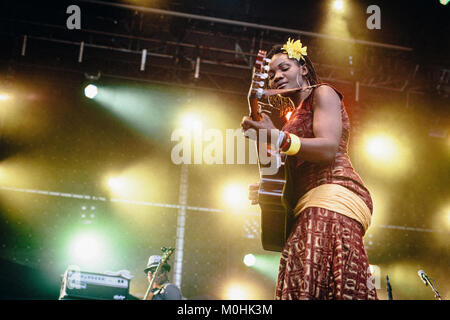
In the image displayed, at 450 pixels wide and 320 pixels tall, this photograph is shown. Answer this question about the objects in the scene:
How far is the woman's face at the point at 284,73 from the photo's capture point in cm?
233

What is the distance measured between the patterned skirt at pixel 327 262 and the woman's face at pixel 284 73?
0.83 meters

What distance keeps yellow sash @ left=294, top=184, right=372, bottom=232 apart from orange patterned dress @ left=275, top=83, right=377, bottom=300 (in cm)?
2

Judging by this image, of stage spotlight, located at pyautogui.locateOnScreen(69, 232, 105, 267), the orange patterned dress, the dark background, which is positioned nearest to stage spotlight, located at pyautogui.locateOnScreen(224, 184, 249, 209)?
the dark background

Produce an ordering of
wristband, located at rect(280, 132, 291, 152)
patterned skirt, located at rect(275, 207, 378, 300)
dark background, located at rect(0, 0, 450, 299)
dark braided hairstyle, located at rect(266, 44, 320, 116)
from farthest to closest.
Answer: dark background, located at rect(0, 0, 450, 299) → dark braided hairstyle, located at rect(266, 44, 320, 116) → wristband, located at rect(280, 132, 291, 152) → patterned skirt, located at rect(275, 207, 378, 300)

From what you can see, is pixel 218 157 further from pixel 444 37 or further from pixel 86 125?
pixel 444 37

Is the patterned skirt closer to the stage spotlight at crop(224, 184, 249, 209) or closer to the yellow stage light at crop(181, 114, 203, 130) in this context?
the stage spotlight at crop(224, 184, 249, 209)

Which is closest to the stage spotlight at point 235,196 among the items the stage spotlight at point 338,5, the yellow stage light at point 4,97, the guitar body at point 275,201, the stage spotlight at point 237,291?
the stage spotlight at point 237,291

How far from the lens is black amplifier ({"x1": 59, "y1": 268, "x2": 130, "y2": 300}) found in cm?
579

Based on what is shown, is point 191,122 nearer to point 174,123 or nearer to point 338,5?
point 174,123

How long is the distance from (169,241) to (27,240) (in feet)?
9.01

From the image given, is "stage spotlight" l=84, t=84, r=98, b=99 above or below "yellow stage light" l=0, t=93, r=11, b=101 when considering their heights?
above

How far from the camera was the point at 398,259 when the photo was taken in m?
8.97
